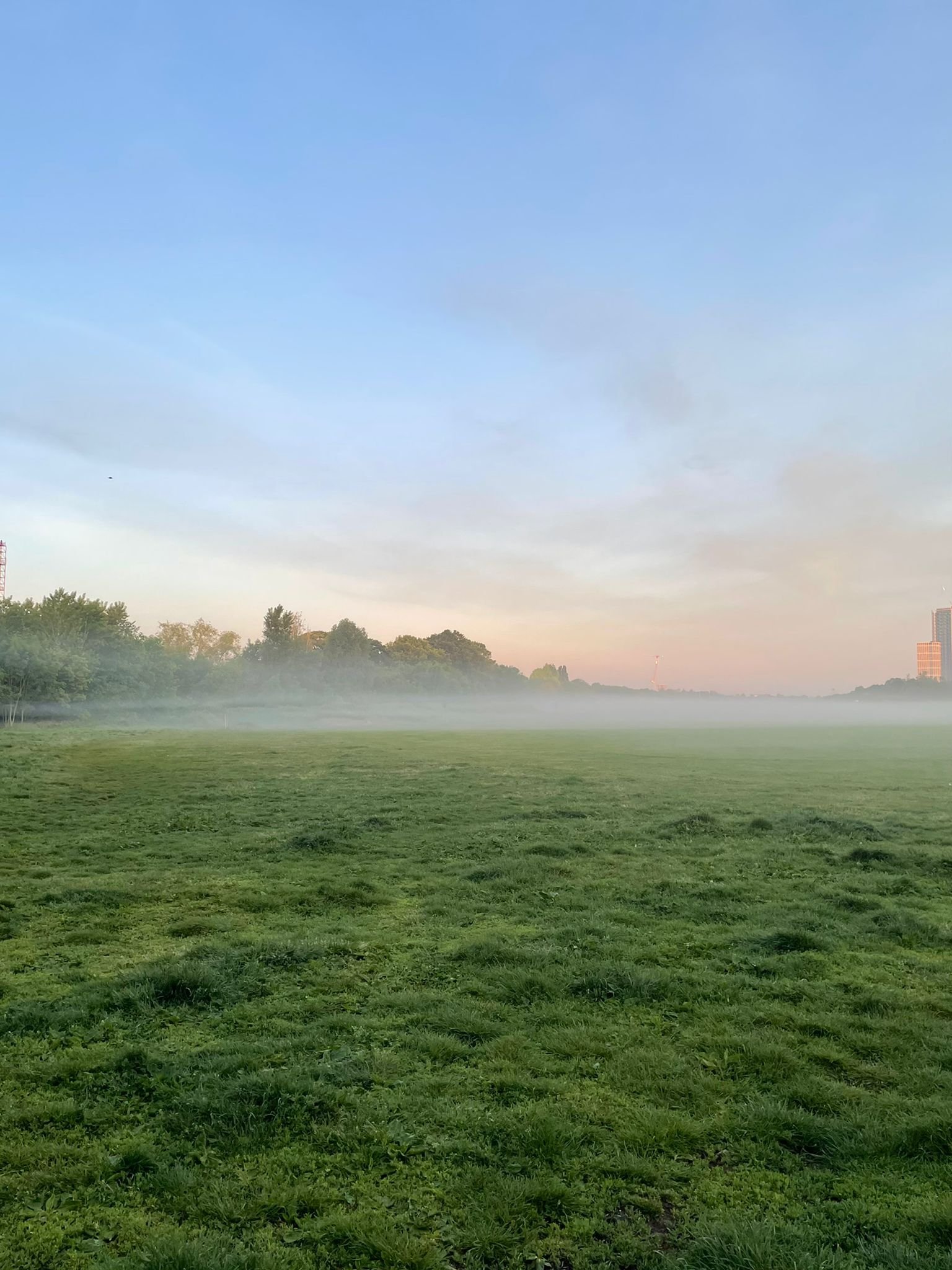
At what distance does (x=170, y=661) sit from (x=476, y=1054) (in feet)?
391

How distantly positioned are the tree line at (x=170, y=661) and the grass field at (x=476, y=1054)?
7112 centimetres

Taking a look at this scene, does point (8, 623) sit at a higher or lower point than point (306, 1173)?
higher

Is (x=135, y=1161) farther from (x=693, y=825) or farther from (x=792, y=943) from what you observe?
(x=693, y=825)

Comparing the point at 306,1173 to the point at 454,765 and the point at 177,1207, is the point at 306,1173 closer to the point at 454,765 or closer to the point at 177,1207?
the point at 177,1207

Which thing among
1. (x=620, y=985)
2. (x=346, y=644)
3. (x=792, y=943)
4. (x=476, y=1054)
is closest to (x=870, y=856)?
(x=792, y=943)

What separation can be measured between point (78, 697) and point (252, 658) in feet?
231

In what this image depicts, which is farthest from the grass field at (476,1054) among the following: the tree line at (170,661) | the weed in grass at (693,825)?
the tree line at (170,661)

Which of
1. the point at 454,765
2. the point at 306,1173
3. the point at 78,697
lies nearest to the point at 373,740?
the point at 454,765

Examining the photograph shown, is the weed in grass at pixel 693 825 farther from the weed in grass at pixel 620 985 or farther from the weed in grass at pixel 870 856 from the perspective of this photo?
the weed in grass at pixel 620 985

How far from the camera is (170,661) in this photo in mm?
117188

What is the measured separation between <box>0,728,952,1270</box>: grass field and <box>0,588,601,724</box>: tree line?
233 ft

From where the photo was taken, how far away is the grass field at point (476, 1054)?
508 cm

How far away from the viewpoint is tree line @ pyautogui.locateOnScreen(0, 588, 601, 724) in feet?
264

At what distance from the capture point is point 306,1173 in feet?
18.5
